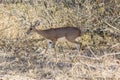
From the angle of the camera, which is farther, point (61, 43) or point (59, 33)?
point (61, 43)

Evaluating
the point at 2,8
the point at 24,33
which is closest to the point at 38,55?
the point at 24,33

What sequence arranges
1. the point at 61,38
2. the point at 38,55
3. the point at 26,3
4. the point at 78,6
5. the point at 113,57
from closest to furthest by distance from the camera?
1. the point at 113,57
2. the point at 38,55
3. the point at 61,38
4. the point at 78,6
5. the point at 26,3

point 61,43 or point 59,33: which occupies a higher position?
point 59,33

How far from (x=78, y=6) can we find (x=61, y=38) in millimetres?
1054

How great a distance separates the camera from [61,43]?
30.7ft

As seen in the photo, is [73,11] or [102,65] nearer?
[102,65]

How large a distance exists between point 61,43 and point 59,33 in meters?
0.49

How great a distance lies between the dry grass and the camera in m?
7.19

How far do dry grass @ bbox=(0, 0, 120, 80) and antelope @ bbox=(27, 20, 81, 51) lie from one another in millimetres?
234

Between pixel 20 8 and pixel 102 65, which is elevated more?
pixel 20 8

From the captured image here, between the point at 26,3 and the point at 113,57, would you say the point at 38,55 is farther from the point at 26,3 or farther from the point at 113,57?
the point at 26,3

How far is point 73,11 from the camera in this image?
9.80 metres

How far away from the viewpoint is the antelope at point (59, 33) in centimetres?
879

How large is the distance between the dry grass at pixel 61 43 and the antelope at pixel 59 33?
9.2 inches
